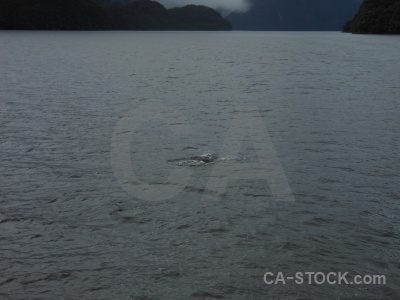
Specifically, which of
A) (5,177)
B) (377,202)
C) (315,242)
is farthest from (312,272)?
(5,177)

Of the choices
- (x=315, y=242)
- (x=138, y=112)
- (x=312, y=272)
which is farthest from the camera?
(x=138, y=112)

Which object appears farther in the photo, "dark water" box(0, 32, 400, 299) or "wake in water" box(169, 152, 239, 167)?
"wake in water" box(169, 152, 239, 167)

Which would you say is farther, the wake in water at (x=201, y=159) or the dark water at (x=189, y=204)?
the wake in water at (x=201, y=159)

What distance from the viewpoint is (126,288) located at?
11.3 m

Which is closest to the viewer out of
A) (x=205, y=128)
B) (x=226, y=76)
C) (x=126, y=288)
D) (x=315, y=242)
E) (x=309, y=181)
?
(x=126, y=288)

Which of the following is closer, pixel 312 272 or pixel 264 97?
pixel 312 272

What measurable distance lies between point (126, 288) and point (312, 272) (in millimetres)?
4619

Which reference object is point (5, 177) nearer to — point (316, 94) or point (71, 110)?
point (71, 110)

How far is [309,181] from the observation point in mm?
19016

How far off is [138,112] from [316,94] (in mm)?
17370

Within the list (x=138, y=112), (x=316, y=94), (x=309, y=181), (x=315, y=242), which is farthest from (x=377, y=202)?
(x=316, y=94)

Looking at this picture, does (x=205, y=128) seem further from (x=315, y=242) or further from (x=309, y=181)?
(x=315, y=242)

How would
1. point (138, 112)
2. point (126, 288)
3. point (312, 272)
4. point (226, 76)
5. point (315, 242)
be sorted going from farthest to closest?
point (226, 76) < point (138, 112) < point (315, 242) < point (312, 272) < point (126, 288)

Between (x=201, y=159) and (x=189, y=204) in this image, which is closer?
(x=189, y=204)
